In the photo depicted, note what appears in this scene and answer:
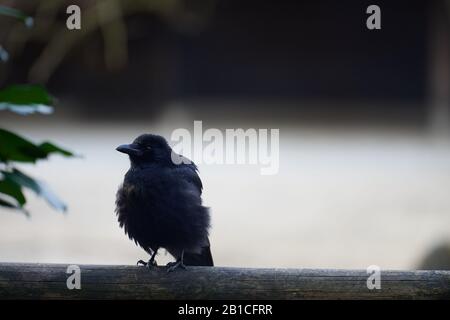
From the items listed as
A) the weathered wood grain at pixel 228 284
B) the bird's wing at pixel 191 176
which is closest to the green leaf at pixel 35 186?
the weathered wood grain at pixel 228 284

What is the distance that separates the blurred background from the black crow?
550 centimetres

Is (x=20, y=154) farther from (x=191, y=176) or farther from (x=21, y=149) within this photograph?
(x=191, y=176)

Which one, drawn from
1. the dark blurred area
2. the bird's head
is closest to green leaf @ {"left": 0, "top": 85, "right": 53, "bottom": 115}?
the bird's head

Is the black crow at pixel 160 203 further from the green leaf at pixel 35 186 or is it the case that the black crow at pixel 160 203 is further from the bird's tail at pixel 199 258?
the green leaf at pixel 35 186

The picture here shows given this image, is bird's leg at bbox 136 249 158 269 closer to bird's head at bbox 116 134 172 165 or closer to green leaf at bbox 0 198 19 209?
bird's head at bbox 116 134 172 165

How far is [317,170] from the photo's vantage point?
9898mm

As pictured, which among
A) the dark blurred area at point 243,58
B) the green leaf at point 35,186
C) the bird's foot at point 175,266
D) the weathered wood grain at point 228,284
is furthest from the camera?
the dark blurred area at point 243,58

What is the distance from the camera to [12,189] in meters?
2.10

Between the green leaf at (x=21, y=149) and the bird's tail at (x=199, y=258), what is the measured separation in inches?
38.2

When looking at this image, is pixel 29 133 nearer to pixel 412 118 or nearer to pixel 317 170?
pixel 317 170

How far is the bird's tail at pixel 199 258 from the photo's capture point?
9.93 feet

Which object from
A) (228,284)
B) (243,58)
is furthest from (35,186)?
(243,58)

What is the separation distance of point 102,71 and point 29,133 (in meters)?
1.07
